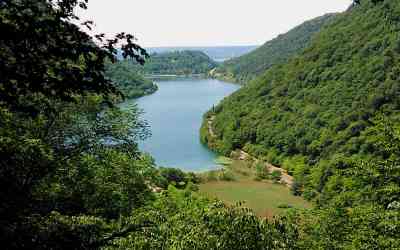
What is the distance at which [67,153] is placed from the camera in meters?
12.3

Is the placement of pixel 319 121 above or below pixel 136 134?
below

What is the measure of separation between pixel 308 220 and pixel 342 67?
61387 mm

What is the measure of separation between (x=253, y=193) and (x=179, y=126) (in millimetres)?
48463

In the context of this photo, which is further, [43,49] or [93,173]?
[93,173]

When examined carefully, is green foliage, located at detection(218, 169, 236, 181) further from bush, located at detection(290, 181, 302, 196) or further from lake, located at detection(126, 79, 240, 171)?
bush, located at detection(290, 181, 302, 196)

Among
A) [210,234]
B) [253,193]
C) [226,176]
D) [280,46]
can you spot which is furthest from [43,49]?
[280,46]

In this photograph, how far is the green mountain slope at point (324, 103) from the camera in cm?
5938

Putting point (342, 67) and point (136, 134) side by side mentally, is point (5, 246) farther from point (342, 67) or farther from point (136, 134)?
point (342, 67)

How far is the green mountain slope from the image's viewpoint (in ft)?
195

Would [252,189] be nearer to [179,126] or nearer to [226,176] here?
[226,176]

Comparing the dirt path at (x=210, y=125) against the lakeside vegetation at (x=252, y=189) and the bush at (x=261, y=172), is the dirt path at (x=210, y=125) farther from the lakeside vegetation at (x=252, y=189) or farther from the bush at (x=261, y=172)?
the bush at (x=261, y=172)

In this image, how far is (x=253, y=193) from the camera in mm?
54906

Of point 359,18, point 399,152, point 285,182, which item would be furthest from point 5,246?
point 359,18

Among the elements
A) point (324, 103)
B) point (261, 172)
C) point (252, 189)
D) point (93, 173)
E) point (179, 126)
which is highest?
point (93, 173)
